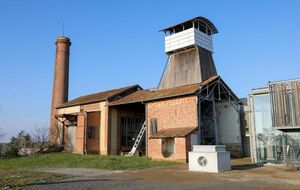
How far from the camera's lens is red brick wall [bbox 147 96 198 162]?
20859 millimetres

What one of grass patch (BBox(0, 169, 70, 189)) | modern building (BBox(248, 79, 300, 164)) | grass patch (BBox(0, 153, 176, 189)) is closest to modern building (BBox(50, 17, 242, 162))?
grass patch (BBox(0, 153, 176, 189))

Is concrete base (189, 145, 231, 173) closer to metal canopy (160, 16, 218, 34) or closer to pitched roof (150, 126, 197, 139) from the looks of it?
pitched roof (150, 126, 197, 139)

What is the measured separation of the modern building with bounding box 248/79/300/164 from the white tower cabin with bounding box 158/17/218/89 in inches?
302

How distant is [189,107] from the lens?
72.7ft

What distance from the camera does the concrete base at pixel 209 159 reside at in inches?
599

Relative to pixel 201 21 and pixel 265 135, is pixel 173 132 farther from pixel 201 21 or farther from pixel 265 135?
pixel 201 21

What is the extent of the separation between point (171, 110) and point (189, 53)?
23.2 feet

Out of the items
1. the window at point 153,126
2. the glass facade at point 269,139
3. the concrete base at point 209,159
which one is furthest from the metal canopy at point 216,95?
the concrete base at point 209,159

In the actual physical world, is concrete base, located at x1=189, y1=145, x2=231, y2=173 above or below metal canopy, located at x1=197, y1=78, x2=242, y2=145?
below

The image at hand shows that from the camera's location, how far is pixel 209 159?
15.4 m

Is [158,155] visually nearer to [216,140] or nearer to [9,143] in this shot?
[216,140]

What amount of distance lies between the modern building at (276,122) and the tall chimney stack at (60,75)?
76.4 ft

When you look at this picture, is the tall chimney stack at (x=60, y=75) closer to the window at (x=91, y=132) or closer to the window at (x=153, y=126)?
the window at (x=91, y=132)

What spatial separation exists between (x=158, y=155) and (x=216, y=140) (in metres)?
5.18
